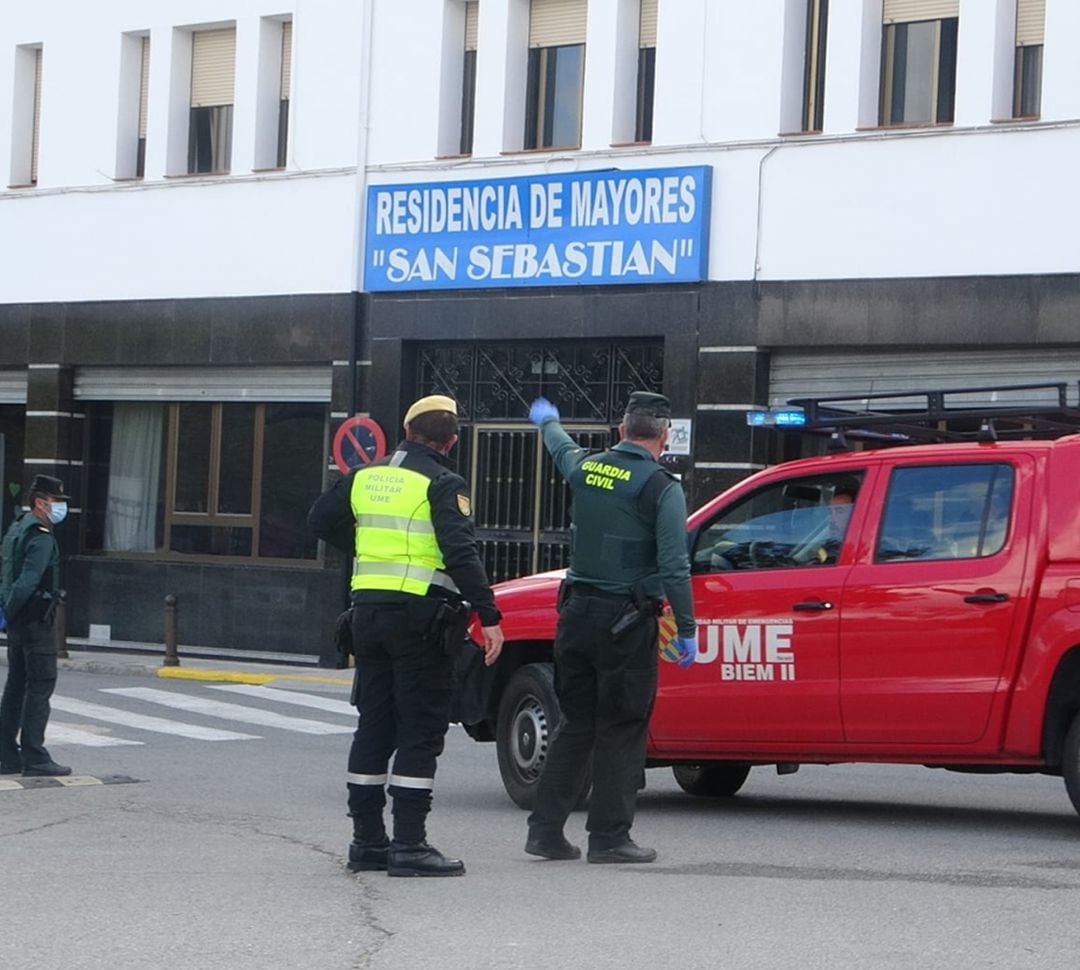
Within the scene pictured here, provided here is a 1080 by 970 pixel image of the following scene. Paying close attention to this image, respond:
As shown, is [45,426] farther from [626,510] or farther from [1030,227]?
[626,510]

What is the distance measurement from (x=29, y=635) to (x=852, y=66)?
11.1 m

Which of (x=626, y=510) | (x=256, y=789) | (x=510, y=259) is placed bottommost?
(x=256, y=789)

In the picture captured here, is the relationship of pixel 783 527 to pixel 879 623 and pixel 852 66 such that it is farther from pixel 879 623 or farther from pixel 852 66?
pixel 852 66

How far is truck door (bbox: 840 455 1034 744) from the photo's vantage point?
997cm

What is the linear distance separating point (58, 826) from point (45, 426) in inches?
659

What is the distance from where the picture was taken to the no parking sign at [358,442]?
21875mm

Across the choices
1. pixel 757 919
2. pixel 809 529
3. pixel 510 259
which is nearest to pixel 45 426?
pixel 510 259

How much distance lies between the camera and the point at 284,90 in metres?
25.4

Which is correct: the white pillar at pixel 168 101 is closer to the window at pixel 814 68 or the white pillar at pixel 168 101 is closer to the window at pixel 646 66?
the window at pixel 646 66

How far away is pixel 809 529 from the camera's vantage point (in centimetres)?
1067

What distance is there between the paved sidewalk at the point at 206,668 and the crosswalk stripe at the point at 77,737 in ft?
19.3

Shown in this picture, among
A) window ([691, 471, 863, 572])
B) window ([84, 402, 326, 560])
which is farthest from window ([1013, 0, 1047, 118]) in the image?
window ([691, 471, 863, 572])

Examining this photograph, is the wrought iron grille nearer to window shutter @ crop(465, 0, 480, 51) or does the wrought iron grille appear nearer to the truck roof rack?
window shutter @ crop(465, 0, 480, 51)

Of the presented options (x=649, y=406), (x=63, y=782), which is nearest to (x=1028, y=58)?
(x=63, y=782)
